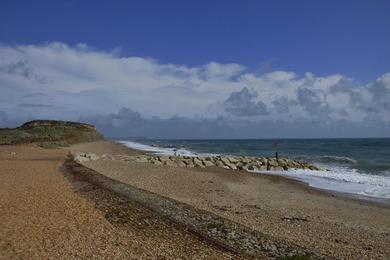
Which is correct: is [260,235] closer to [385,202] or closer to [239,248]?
[239,248]

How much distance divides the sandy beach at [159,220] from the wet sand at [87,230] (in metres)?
0.02

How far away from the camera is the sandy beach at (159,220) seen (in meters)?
8.39

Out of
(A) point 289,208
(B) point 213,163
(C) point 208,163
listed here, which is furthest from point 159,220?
(B) point 213,163

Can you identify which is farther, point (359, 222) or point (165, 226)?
Result: point (359, 222)

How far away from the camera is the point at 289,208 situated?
1453cm

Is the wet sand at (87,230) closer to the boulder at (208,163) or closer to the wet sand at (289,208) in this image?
the wet sand at (289,208)

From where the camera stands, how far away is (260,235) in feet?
30.5

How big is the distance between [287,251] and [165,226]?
9.63 ft

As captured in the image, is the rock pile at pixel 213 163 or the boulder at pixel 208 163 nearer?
→ the rock pile at pixel 213 163

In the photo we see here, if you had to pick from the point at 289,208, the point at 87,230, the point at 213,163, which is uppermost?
the point at 213,163

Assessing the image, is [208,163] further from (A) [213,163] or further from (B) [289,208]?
(B) [289,208]

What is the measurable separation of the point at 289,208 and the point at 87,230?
291 inches

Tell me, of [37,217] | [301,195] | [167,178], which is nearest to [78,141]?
[167,178]

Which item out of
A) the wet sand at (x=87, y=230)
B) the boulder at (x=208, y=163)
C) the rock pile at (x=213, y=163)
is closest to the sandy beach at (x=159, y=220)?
the wet sand at (x=87, y=230)
